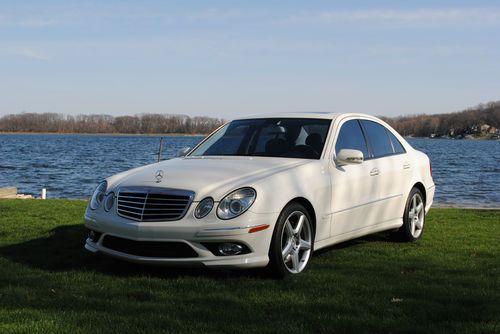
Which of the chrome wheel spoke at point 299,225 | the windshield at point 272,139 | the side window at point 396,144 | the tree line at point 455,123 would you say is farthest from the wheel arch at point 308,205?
the tree line at point 455,123

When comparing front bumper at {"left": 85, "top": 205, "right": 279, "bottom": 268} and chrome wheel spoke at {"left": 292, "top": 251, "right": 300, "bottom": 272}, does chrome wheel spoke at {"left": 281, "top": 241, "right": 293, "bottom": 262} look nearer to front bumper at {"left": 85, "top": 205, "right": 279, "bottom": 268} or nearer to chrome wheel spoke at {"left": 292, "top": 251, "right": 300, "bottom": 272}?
chrome wheel spoke at {"left": 292, "top": 251, "right": 300, "bottom": 272}

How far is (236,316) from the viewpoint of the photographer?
172 inches

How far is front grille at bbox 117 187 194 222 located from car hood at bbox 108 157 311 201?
0.07m

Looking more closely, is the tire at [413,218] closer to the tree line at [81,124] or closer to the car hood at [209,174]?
the car hood at [209,174]

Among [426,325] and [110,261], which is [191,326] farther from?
[110,261]

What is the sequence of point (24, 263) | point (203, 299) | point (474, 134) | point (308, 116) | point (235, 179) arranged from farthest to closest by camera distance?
point (474, 134)
point (308, 116)
point (24, 263)
point (235, 179)
point (203, 299)

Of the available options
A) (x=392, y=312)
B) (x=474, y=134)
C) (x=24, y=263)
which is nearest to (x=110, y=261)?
(x=24, y=263)

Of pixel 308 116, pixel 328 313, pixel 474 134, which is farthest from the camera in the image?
pixel 474 134

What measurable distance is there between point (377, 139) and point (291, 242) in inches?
90.5

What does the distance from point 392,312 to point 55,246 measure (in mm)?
4316

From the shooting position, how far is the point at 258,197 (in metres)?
5.35

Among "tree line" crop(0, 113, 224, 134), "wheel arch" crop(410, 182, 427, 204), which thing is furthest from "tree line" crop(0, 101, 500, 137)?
"wheel arch" crop(410, 182, 427, 204)

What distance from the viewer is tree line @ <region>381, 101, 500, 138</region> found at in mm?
169125

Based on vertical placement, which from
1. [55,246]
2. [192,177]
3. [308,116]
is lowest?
[55,246]
